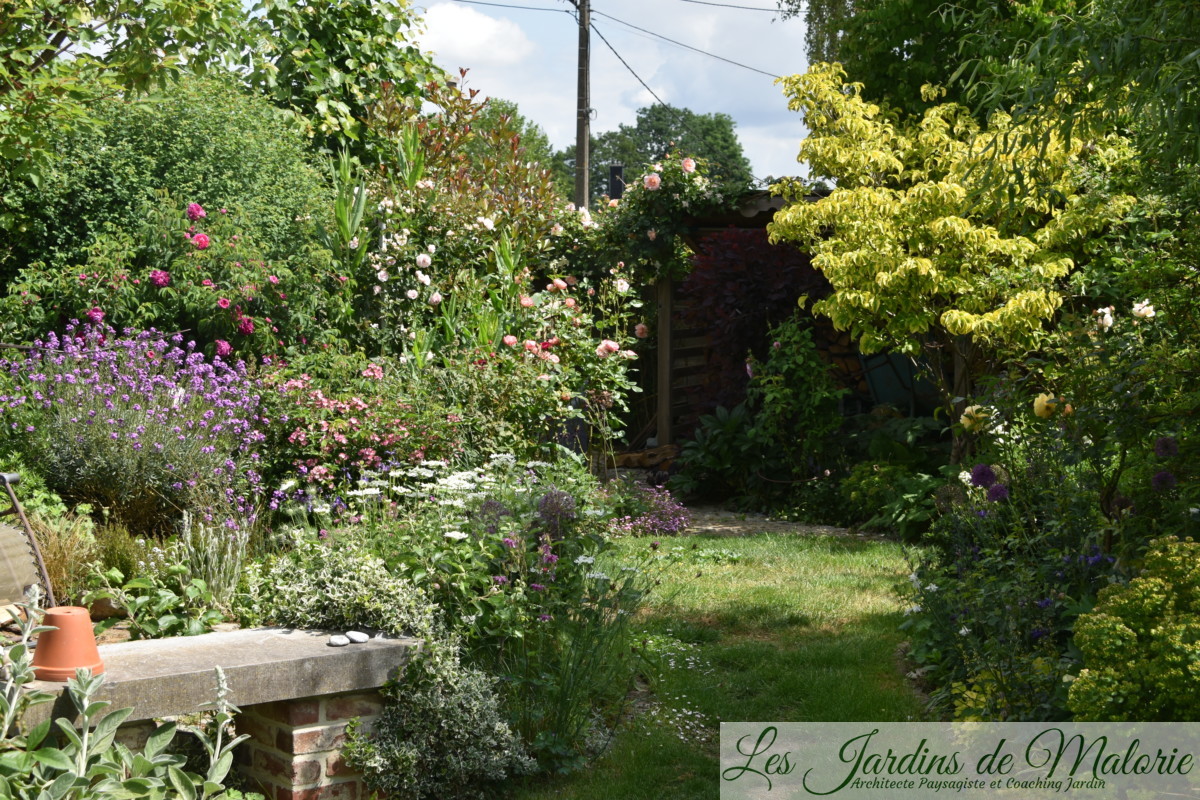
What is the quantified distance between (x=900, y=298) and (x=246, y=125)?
176 inches

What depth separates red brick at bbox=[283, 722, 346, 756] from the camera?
9.95 ft

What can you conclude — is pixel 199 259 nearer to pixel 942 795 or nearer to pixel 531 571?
pixel 531 571

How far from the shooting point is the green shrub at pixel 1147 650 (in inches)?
96.0

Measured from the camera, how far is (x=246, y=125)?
23.1 feet

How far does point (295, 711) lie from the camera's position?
304 cm

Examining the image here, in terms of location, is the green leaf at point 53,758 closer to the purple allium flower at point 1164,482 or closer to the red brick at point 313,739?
the red brick at point 313,739

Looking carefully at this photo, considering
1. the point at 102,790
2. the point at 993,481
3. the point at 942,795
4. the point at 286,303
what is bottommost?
the point at 942,795

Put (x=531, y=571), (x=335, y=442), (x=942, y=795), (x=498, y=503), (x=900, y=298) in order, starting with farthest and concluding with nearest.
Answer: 1. (x=900, y=298)
2. (x=335, y=442)
3. (x=498, y=503)
4. (x=531, y=571)
5. (x=942, y=795)

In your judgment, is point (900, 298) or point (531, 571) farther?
point (900, 298)

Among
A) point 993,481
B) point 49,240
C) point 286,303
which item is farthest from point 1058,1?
point 49,240

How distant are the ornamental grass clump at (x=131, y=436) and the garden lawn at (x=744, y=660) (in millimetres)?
1877

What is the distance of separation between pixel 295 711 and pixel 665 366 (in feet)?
24.4

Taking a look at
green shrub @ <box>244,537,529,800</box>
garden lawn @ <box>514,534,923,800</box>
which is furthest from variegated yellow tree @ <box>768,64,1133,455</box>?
green shrub @ <box>244,537,529,800</box>

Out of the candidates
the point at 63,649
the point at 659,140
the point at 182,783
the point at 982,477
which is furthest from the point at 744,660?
the point at 659,140
